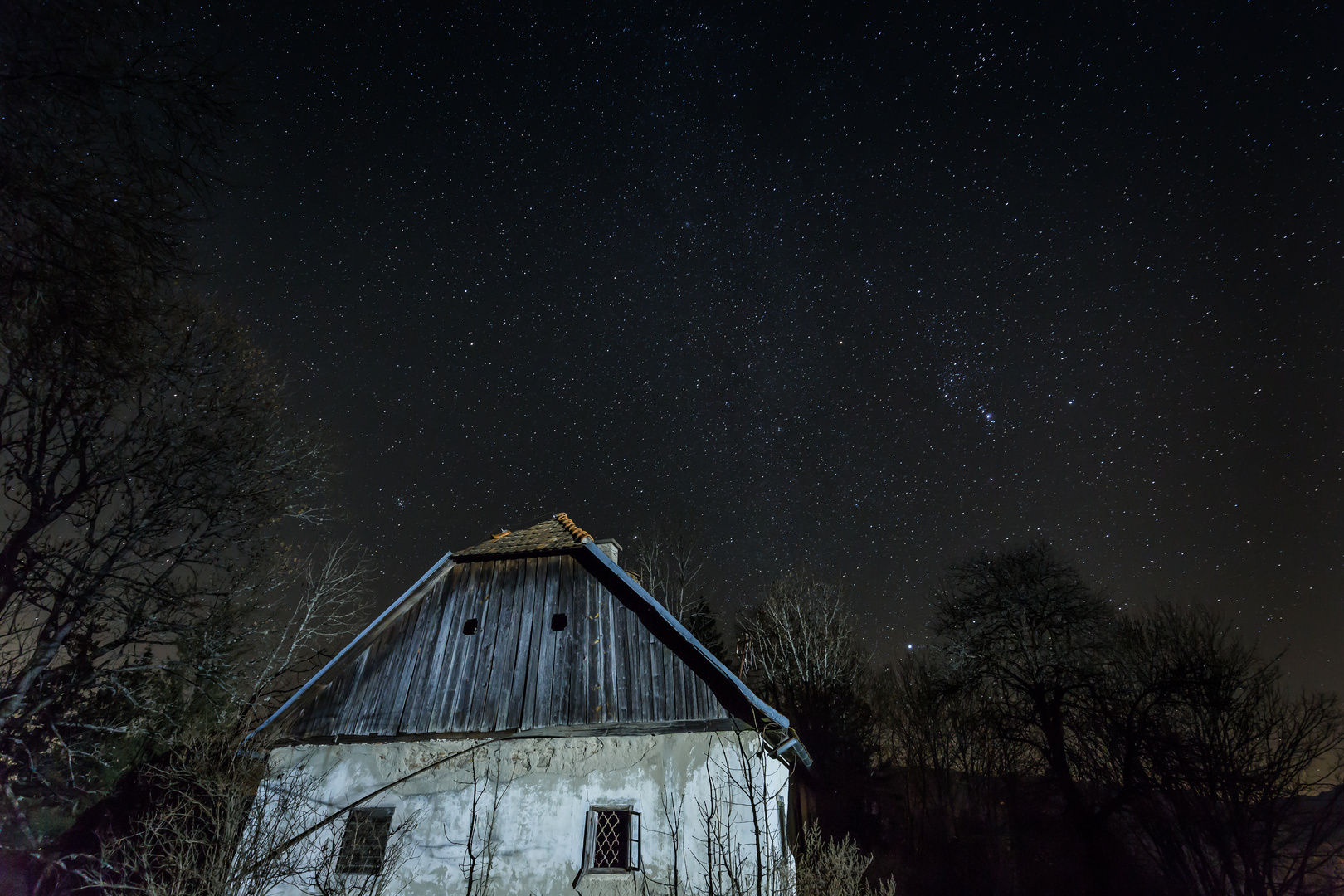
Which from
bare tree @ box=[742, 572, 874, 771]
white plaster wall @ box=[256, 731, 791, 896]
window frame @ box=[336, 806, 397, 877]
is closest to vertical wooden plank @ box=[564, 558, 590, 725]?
white plaster wall @ box=[256, 731, 791, 896]

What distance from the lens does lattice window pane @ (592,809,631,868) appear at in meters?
8.31

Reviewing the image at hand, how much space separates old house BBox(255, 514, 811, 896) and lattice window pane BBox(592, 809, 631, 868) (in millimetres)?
25

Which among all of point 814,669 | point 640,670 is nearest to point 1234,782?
point 814,669

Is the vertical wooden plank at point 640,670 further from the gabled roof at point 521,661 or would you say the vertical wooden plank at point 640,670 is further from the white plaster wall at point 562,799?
the white plaster wall at point 562,799

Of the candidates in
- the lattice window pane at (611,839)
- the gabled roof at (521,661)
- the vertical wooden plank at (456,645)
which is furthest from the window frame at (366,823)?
the lattice window pane at (611,839)

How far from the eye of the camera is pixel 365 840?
9.05m

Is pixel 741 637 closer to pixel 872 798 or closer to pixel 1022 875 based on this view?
pixel 872 798

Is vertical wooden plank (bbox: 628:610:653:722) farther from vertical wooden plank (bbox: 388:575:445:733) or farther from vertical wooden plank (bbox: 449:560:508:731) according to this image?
vertical wooden plank (bbox: 388:575:445:733)

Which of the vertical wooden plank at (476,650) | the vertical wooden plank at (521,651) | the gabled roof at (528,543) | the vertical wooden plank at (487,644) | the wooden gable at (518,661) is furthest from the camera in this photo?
the gabled roof at (528,543)

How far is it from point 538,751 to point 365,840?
9.92 feet

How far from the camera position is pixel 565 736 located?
9.18m

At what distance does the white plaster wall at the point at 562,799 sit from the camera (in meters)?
8.11

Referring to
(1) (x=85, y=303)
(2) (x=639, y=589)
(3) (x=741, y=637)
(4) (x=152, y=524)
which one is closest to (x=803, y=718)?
(3) (x=741, y=637)

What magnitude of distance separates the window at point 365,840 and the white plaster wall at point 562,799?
7.4 inches
